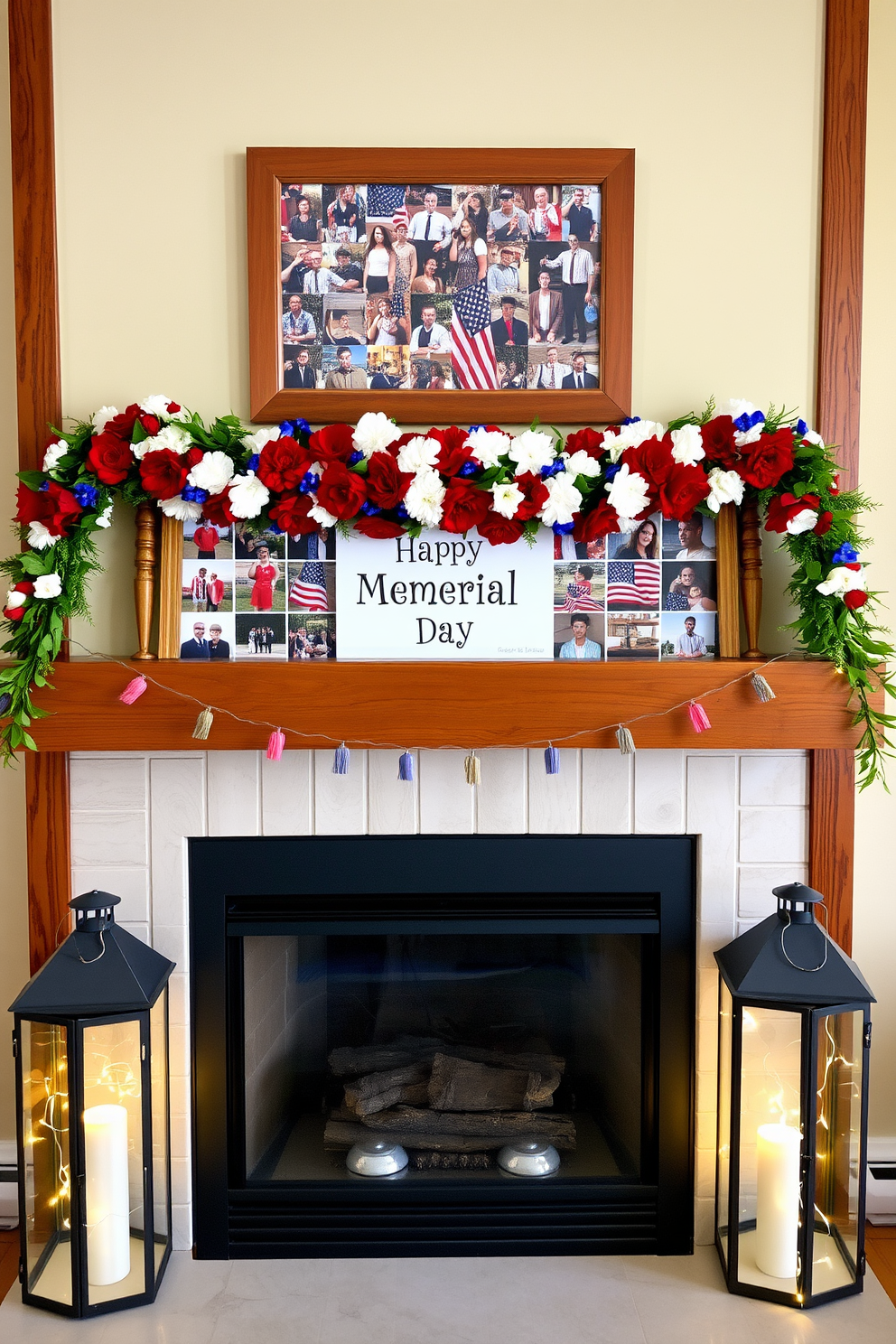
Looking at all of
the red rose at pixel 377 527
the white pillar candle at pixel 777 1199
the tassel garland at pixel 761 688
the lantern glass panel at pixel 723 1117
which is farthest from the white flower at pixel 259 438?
the white pillar candle at pixel 777 1199

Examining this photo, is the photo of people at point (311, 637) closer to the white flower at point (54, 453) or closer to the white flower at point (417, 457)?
the white flower at point (417, 457)

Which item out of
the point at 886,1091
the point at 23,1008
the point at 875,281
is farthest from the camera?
the point at 886,1091

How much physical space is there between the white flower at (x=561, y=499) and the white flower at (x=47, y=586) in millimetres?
884

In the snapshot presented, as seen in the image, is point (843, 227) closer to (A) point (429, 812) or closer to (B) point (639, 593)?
(B) point (639, 593)

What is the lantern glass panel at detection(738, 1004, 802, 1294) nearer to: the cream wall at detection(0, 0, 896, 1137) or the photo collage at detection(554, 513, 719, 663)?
the photo collage at detection(554, 513, 719, 663)

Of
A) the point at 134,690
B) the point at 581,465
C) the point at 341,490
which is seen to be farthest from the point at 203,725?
the point at 581,465

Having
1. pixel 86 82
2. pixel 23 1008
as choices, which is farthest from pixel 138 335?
pixel 23 1008

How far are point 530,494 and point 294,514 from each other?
1.42ft

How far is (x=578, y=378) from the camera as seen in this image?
179cm

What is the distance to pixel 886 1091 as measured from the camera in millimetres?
2088

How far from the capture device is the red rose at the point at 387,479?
5.49 feet

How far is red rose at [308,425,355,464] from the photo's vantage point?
1.69 meters

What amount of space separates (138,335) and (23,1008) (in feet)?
4.03

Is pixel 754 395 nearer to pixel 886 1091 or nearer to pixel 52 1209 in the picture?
pixel 886 1091
